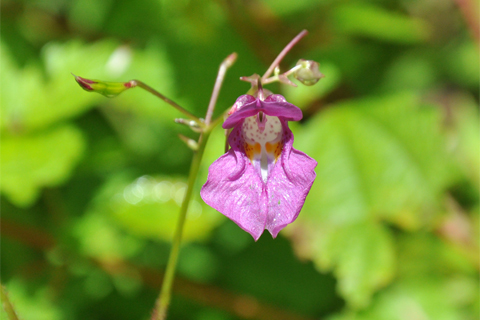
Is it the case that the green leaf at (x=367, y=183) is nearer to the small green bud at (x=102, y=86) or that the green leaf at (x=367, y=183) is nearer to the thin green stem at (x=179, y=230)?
the thin green stem at (x=179, y=230)

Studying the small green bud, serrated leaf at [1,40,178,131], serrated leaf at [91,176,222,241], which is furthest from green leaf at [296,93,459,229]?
the small green bud

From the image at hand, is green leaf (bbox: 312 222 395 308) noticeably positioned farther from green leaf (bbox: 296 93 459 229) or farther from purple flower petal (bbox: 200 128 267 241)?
purple flower petal (bbox: 200 128 267 241)

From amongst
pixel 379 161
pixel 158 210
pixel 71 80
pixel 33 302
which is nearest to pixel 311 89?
pixel 379 161

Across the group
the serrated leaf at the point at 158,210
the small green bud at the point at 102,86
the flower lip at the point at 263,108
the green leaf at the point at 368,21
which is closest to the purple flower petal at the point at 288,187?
the flower lip at the point at 263,108

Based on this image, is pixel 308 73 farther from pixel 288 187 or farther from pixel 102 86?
pixel 102 86

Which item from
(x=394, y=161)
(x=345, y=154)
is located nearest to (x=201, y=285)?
(x=345, y=154)
